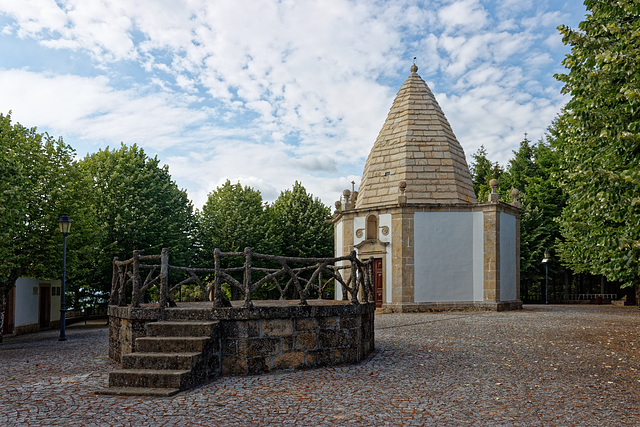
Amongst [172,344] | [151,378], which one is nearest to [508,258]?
[172,344]

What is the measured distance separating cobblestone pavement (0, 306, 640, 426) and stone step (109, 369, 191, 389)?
29 centimetres

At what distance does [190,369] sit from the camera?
24.6 ft

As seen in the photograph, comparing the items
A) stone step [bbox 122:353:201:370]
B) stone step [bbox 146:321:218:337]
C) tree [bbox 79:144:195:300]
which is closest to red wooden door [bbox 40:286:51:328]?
tree [bbox 79:144:195:300]

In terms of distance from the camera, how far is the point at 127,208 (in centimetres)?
2608

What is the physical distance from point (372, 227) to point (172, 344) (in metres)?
18.4

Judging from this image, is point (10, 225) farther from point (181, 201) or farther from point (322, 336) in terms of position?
point (181, 201)

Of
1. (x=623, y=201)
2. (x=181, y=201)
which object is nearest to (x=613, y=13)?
(x=623, y=201)

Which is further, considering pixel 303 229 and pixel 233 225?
pixel 303 229

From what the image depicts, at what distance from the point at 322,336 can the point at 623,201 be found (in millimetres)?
5780

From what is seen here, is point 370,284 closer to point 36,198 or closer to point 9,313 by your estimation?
point 36,198

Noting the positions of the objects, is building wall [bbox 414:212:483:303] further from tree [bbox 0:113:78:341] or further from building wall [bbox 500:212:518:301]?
tree [bbox 0:113:78:341]

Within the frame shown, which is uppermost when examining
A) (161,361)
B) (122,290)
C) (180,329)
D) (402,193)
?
(402,193)

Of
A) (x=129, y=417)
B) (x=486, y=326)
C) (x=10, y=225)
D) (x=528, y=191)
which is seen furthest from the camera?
(x=528, y=191)

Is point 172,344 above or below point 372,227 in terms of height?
below
